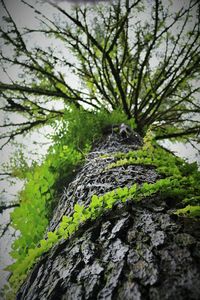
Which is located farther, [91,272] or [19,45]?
[19,45]

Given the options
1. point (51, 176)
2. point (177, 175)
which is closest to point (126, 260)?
point (177, 175)

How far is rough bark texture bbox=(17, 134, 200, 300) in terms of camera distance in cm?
81

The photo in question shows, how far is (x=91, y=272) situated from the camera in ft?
3.32

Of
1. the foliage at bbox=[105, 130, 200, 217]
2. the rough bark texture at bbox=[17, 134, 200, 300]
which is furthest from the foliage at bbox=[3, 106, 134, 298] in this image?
the foliage at bbox=[105, 130, 200, 217]

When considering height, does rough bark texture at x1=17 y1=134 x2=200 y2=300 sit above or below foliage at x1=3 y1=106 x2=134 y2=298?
below

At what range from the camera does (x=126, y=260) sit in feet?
3.22

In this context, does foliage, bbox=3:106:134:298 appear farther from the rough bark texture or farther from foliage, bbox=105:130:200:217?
foliage, bbox=105:130:200:217

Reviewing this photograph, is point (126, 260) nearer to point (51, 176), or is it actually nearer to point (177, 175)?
point (177, 175)

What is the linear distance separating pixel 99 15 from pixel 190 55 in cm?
173

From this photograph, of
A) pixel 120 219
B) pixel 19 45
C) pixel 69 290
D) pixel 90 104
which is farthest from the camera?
pixel 90 104

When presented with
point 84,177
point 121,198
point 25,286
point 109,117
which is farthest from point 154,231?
point 109,117

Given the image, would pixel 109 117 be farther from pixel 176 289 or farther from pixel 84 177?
pixel 176 289

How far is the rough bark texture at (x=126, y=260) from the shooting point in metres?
0.81

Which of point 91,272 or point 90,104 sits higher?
point 90,104
